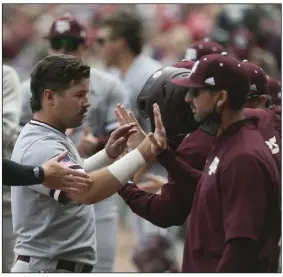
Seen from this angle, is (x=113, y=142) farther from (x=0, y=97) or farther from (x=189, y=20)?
(x=189, y=20)

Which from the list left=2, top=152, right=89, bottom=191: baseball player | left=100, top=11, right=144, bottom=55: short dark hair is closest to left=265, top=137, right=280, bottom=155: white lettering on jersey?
left=2, top=152, right=89, bottom=191: baseball player

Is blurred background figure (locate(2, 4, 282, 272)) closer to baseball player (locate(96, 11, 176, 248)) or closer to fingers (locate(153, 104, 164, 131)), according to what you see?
baseball player (locate(96, 11, 176, 248))

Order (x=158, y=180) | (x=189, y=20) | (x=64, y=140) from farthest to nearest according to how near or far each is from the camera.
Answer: (x=189, y=20)
(x=158, y=180)
(x=64, y=140)

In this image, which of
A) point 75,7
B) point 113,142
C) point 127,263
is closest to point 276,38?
point 75,7

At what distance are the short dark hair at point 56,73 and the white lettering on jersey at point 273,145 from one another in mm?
1107

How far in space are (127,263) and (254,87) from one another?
4217 mm

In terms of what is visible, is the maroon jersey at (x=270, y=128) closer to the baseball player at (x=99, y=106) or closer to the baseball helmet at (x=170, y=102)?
the baseball helmet at (x=170, y=102)

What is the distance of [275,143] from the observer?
4.86 metres

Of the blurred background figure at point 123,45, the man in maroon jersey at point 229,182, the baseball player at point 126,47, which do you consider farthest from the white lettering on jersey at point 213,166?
the baseball player at point 126,47

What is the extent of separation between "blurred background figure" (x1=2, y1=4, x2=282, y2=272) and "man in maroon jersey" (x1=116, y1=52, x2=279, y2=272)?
3.52ft

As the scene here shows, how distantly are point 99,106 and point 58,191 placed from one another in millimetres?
2993

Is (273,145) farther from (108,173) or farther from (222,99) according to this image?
(108,173)

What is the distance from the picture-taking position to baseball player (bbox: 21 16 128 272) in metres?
7.42

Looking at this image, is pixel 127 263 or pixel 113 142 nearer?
pixel 113 142
